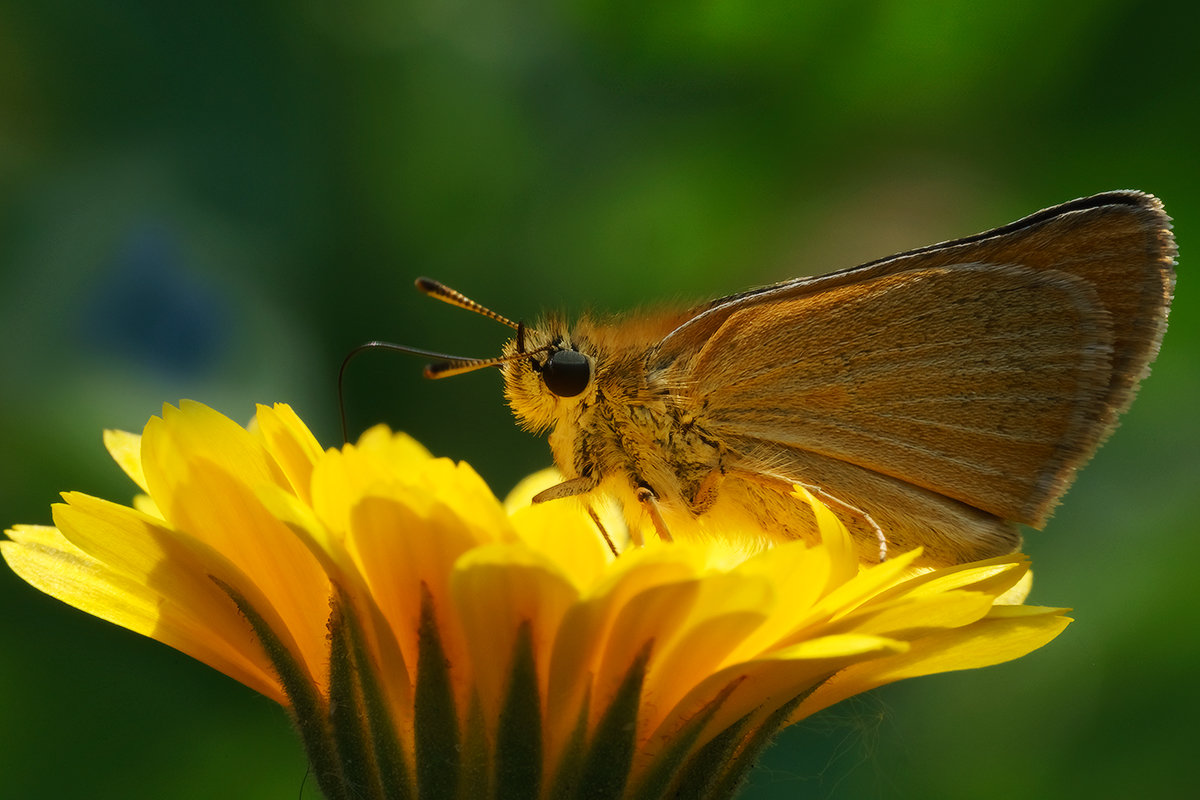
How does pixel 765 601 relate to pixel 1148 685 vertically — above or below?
below

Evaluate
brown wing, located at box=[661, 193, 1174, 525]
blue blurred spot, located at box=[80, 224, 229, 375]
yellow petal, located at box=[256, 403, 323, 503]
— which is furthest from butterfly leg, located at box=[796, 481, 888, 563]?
blue blurred spot, located at box=[80, 224, 229, 375]

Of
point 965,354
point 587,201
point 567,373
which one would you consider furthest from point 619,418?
point 587,201

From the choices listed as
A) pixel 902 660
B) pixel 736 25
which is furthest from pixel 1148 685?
pixel 736 25

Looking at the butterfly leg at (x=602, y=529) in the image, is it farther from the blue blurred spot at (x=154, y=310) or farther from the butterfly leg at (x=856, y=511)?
the blue blurred spot at (x=154, y=310)

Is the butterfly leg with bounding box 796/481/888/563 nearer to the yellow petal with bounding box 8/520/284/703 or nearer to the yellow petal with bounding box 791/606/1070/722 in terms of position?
the yellow petal with bounding box 791/606/1070/722

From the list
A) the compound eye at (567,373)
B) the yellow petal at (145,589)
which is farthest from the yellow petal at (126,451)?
the compound eye at (567,373)

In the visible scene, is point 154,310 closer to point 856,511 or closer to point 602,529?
point 602,529

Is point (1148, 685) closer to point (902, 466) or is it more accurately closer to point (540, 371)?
point (902, 466)
